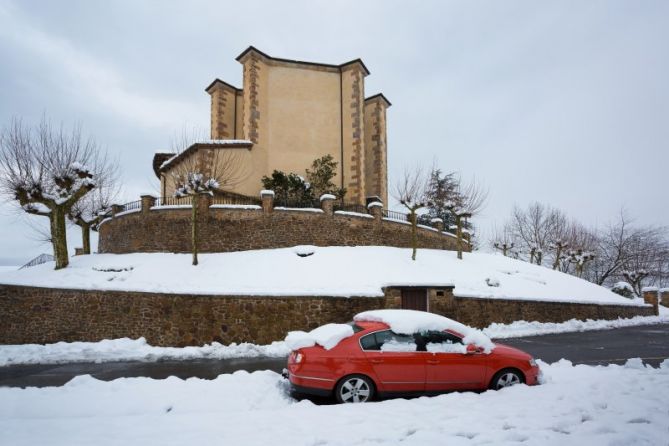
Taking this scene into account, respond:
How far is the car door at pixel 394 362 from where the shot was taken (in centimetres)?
613

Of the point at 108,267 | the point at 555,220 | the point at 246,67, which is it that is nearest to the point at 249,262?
the point at 108,267

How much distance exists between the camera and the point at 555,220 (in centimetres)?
3941

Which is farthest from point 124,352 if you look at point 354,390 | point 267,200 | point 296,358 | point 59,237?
point 59,237

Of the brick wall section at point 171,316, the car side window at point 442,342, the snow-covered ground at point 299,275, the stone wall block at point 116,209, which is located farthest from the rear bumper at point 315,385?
the stone wall block at point 116,209

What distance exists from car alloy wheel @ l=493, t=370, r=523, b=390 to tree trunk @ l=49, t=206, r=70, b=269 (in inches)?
818

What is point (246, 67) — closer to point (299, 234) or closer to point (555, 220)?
point (299, 234)

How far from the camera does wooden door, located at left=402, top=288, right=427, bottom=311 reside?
1426 centimetres

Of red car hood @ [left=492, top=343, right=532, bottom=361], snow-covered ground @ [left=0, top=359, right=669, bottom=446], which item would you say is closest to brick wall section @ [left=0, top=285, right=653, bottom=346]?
snow-covered ground @ [left=0, top=359, right=669, bottom=446]

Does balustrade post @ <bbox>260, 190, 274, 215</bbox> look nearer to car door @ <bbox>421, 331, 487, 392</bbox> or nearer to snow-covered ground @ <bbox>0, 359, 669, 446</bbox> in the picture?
snow-covered ground @ <bbox>0, 359, 669, 446</bbox>

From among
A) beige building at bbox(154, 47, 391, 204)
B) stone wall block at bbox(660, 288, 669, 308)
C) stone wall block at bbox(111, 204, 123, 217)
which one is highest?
beige building at bbox(154, 47, 391, 204)

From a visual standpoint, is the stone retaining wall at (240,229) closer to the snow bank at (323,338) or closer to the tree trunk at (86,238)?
the tree trunk at (86,238)

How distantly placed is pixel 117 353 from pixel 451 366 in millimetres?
9615

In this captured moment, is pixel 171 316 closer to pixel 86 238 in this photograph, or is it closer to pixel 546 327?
pixel 546 327

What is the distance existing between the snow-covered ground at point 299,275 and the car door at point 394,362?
22.9ft
